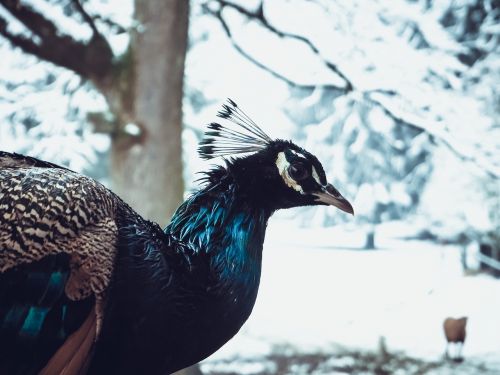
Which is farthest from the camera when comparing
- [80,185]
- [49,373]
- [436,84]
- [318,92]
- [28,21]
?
[318,92]

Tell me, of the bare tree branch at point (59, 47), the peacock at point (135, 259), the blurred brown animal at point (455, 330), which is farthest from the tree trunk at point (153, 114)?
the blurred brown animal at point (455, 330)

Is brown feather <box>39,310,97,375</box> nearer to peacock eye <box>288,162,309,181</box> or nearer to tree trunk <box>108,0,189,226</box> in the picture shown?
peacock eye <box>288,162,309,181</box>

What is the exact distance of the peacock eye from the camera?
3.92 feet

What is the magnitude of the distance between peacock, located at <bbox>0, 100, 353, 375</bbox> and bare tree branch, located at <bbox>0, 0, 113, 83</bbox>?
150 cm

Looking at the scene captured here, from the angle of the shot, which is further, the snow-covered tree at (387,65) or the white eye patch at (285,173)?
the snow-covered tree at (387,65)

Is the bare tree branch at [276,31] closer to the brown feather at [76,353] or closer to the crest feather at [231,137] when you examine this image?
the crest feather at [231,137]

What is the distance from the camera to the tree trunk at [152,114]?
2457mm

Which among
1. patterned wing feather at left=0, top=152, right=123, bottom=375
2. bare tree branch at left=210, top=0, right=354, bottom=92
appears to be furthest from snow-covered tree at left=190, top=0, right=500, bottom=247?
patterned wing feather at left=0, top=152, right=123, bottom=375

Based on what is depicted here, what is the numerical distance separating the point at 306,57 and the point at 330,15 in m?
0.27

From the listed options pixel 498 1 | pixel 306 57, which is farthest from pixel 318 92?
pixel 498 1

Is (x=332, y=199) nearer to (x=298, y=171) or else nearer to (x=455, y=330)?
(x=298, y=171)

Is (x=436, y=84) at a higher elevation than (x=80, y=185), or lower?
higher

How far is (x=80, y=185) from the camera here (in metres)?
1.01

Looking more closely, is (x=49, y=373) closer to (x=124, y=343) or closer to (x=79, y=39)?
(x=124, y=343)
